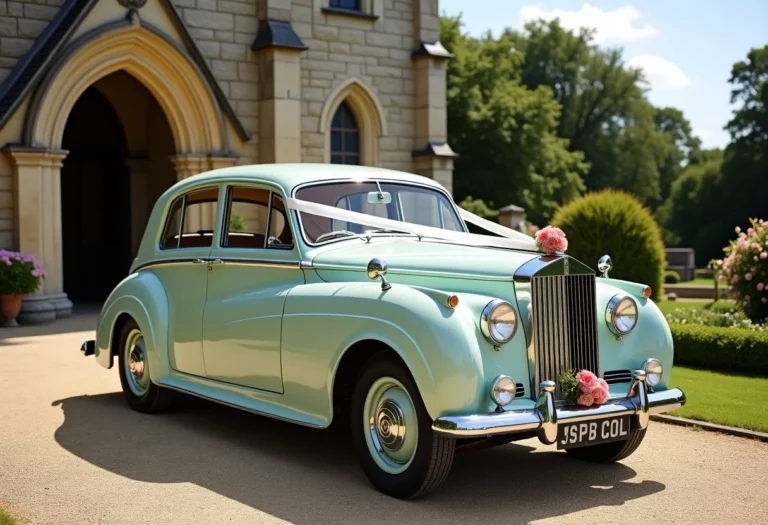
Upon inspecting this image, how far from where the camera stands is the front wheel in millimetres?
5570

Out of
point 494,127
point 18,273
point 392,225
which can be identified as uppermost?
point 494,127

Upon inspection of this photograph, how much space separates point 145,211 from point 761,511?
1607 cm

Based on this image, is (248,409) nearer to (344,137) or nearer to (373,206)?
(373,206)

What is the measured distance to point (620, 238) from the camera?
1714 centimetres

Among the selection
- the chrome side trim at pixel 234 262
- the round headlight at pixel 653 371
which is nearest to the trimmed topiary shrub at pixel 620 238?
the chrome side trim at pixel 234 262

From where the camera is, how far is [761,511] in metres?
5.62

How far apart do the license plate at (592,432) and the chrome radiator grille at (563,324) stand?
0.32 meters

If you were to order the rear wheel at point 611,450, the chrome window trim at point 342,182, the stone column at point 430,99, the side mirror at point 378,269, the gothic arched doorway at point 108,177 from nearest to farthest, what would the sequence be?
the side mirror at point 378,269 → the rear wheel at point 611,450 → the chrome window trim at point 342,182 → the gothic arched doorway at point 108,177 → the stone column at point 430,99

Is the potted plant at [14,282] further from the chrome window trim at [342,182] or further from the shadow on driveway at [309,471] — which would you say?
the chrome window trim at [342,182]

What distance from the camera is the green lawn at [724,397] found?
8.02 m

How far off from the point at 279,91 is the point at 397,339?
43.6 feet

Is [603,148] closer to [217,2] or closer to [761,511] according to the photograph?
[217,2]

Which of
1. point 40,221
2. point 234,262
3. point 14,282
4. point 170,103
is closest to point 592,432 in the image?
point 234,262

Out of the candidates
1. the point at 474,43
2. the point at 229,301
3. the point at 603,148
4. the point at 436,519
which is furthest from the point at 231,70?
the point at 603,148
